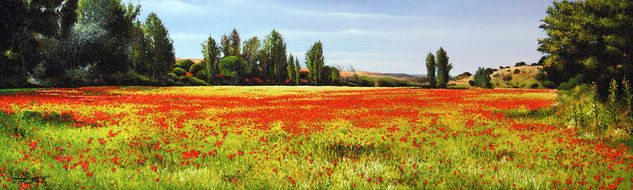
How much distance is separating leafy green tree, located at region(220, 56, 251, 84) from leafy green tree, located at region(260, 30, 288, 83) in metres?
7.98

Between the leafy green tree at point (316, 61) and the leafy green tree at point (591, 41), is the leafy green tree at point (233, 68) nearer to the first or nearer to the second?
the leafy green tree at point (316, 61)

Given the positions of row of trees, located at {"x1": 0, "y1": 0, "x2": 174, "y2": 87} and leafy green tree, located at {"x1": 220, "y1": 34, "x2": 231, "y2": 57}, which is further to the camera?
leafy green tree, located at {"x1": 220, "y1": 34, "x2": 231, "y2": 57}

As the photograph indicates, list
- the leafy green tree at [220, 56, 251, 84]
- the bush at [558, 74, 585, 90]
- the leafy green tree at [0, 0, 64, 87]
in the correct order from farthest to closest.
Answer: the leafy green tree at [220, 56, 251, 84] < the leafy green tree at [0, 0, 64, 87] < the bush at [558, 74, 585, 90]

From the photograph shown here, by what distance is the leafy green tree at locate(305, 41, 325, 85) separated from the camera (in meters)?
85.3

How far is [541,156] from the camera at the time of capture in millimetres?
7613

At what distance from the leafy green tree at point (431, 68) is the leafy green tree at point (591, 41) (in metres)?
61.9

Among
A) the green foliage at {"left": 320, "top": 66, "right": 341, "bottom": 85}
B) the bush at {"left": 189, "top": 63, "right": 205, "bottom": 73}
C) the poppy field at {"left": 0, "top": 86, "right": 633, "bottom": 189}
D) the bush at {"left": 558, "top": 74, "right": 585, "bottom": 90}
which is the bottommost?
the poppy field at {"left": 0, "top": 86, "right": 633, "bottom": 189}

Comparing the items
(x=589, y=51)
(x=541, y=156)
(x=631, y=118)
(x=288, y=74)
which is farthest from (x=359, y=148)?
(x=288, y=74)

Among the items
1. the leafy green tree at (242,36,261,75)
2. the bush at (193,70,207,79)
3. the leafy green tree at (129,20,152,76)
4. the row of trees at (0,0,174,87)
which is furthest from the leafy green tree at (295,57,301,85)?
the leafy green tree at (129,20,152,76)

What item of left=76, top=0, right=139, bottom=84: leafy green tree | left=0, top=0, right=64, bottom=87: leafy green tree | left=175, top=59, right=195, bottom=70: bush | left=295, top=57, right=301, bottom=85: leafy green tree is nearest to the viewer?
left=0, top=0, right=64, bottom=87: leafy green tree

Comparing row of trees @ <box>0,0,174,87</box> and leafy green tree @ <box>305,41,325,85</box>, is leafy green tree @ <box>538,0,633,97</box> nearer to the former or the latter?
row of trees @ <box>0,0,174,87</box>

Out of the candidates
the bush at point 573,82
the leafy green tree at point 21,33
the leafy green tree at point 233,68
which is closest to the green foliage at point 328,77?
the leafy green tree at point 233,68

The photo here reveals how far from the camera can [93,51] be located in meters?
45.8

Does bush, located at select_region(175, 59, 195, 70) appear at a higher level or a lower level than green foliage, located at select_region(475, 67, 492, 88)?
higher
